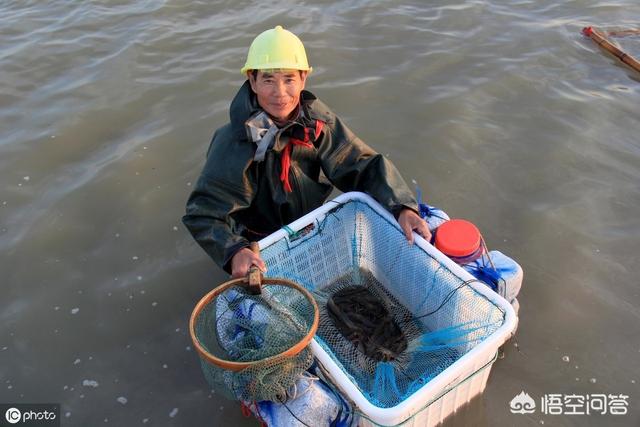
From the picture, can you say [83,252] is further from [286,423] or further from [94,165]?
[286,423]

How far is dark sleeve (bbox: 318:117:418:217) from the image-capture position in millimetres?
2922

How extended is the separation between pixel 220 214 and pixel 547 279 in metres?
2.28

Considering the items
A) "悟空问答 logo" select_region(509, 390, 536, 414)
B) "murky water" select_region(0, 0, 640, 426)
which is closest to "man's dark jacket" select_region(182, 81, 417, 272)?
"murky water" select_region(0, 0, 640, 426)

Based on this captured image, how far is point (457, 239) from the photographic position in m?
2.96

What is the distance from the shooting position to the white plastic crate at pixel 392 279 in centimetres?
216

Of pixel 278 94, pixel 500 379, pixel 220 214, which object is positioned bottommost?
pixel 500 379

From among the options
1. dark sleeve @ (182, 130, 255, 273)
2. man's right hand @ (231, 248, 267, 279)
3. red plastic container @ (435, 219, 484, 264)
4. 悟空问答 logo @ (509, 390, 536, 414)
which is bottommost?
悟空问答 logo @ (509, 390, 536, 414)

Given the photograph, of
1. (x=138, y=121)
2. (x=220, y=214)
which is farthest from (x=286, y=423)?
(x=138, y=121)

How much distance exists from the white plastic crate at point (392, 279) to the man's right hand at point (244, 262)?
204 millimetres

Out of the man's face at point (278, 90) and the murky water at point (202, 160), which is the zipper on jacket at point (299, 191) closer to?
the man's face at point (278, 90)

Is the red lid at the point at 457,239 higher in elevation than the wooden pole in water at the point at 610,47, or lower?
lower

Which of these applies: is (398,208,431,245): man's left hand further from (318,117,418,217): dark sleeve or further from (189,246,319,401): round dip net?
(189,246,319,401): round dip net

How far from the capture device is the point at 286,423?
2.33 meters

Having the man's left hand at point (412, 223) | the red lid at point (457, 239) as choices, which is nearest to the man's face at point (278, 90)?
the man's left hand at point (412, 223)
